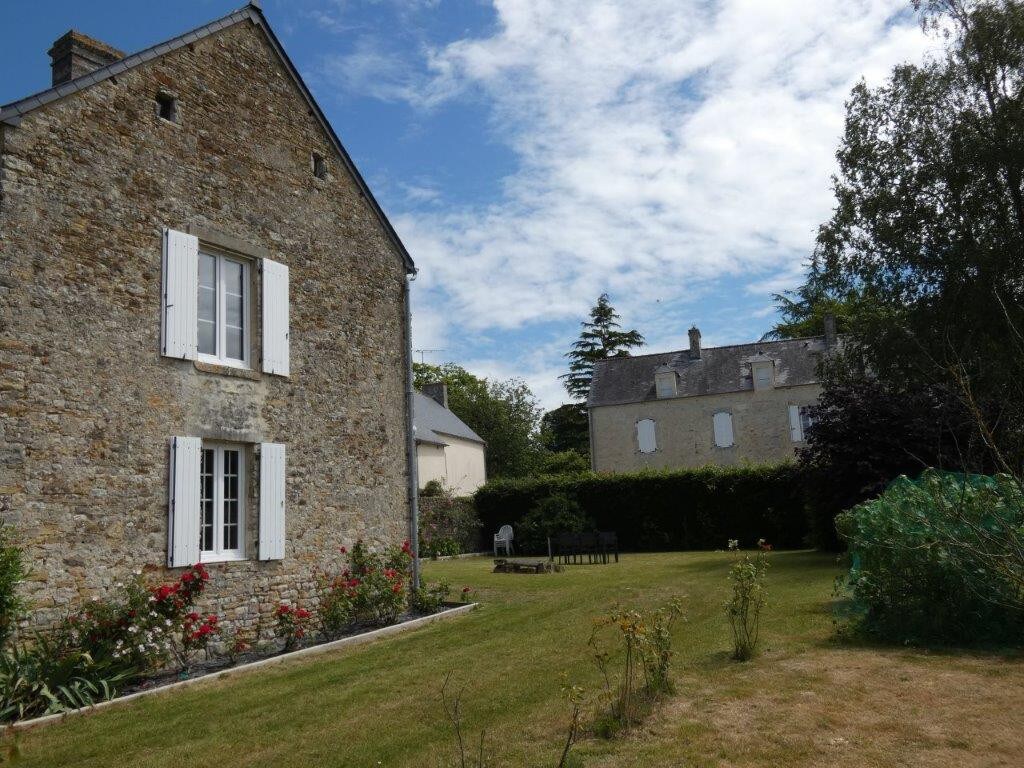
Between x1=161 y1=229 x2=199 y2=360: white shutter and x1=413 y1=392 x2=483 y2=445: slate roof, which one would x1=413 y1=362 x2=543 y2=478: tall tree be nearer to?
x1=413 y1=392 x2=483 y2=445: slate roof

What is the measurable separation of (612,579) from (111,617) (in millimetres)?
8734

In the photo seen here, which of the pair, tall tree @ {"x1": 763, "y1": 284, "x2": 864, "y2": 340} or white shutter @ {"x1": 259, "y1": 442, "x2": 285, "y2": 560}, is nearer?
white shutter @ {"x1": 259, "y1": 442, "x2": 285, "y2": 560}

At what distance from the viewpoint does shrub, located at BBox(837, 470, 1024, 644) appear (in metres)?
6.69

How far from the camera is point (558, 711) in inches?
224

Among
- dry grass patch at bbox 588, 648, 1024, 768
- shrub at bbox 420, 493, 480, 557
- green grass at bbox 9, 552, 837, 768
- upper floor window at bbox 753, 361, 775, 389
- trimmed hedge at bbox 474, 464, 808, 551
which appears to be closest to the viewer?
dry grass patch at bbox 588, 648, 1024, 768

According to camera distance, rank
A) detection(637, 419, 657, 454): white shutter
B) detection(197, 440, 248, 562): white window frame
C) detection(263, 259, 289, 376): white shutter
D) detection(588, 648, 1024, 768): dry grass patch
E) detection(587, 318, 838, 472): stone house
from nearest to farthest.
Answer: detection(588, 648, 1024, 768): dry grass patch
detection(197, 440, 248, 562): white window frame
detection(263, 259, 289, 376): white shutter
detection(587, 318, 838, 472): stone house
detection(637, 419, 657, 454): white shutter

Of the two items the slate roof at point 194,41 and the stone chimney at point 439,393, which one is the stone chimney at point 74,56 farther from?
the stone chimney at point 439,393

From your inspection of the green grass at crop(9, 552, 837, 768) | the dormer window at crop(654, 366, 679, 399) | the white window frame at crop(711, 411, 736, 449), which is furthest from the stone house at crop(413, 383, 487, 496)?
the green grass at crop(9, 552, 837, 768)

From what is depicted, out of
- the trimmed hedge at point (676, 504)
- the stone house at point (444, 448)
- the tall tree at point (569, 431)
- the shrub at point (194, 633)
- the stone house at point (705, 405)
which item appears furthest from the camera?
the tall tree at point (569, 431)

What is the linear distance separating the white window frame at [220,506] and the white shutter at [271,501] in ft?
0.69

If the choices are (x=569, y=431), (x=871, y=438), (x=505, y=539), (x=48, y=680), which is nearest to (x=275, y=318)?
(x=48, y=680)

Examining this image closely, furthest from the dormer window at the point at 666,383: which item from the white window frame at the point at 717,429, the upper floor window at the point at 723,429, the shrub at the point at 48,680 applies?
the shrub at the point at 48,680

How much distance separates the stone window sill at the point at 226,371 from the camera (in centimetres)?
902

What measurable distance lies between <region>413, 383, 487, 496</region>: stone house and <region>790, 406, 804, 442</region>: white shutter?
1367 cm
